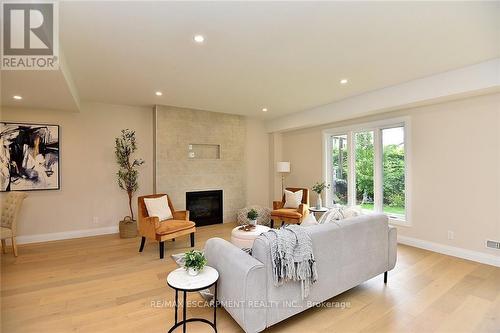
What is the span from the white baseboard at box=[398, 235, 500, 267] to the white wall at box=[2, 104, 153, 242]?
5.20m

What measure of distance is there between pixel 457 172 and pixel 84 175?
6.49 metres

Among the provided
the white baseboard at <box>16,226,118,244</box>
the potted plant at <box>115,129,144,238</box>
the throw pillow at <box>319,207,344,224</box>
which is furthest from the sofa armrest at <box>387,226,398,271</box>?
the white baseboard at <box>16,226,118,244</box>

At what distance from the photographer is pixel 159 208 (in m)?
4.22

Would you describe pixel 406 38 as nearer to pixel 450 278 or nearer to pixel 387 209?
pixel 450 278

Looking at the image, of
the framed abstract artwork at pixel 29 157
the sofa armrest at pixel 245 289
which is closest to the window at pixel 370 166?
the sofa armrest at pixel 245 289

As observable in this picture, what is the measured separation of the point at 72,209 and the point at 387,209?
604 cm

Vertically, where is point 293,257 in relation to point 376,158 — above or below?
below

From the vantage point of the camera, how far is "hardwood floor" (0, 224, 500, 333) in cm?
213

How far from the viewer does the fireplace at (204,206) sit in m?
5.58

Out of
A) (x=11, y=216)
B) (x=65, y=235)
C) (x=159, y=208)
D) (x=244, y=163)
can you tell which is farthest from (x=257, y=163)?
(x=11, y=216)

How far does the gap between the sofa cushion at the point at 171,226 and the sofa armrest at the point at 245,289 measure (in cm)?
197

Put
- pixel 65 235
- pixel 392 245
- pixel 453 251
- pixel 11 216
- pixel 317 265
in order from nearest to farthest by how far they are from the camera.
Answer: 1. pixel 317 265
2. pixel 392 245
3. pixel 453 251
4. pixel 11 216
5. pixel 65 235

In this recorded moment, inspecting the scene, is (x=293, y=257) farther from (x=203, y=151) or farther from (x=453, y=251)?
(x=203, y=151)

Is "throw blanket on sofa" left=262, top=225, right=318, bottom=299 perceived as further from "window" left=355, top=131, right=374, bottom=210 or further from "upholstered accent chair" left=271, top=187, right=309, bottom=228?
"window" left=355, top=131, right=374, bottom=210
